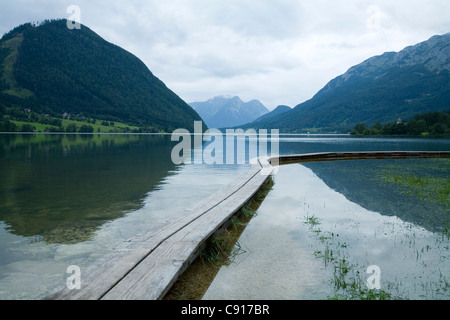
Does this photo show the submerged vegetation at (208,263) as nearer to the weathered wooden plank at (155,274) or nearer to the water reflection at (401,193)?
the weathered wooden plank at (155,274)

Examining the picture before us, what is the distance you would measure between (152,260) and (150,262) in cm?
8

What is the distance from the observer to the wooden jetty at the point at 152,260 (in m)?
3.85

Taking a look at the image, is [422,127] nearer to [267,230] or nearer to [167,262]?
[267,230]

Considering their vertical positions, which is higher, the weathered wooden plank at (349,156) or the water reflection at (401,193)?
the weathered wooden plank at (349,156)

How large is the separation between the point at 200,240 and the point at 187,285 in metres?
0.95

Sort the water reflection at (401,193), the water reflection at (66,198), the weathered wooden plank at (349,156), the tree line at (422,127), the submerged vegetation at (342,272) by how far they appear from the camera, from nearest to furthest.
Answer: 1. the submerged vegetation at (342,272)
2. the water reflection at (66,198)
3. the water reflection at (401,193)
4. the weathered wooden plank at (349,156)
5. the tree line at (422,127)

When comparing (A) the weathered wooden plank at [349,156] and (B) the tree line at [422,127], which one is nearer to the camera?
(A) the weathered wooden plank at [349,156]

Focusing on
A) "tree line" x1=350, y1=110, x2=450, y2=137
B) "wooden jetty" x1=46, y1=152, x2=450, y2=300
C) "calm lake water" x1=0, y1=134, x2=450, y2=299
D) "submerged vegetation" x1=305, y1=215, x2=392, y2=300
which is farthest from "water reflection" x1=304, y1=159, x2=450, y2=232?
"tree line" x1=350, y1=110, x2=450, y2=137

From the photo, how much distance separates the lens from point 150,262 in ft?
15.6

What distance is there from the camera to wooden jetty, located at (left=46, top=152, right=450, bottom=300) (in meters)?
3.85

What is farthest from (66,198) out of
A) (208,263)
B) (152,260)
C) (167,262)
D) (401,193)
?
(401,193)

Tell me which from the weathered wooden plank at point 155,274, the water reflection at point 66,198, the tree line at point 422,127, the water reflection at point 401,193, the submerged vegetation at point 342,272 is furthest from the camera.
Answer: the tree line at point 422,127

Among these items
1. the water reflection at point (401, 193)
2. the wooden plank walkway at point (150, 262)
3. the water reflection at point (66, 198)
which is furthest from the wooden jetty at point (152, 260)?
the water reflection at point (401, 193)

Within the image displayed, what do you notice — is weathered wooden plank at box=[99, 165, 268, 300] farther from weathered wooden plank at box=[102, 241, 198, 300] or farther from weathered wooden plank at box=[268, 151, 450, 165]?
weathered wooden plank at box=[268, 151, 450, 165]
